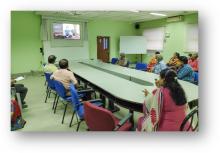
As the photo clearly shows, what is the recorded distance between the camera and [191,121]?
1945mm

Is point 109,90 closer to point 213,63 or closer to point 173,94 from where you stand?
point 173,94

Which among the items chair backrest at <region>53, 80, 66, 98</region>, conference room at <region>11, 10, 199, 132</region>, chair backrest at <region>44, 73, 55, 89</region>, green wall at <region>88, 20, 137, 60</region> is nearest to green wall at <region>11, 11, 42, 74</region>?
→ conference room at <region>11, 10, 199, 132</region>

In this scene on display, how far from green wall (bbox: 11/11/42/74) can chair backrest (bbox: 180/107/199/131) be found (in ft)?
5.66

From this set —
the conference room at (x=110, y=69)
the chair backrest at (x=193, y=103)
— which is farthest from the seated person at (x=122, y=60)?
the chair backrest at (x=193, y=103)

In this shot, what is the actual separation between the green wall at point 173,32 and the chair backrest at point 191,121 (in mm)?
630

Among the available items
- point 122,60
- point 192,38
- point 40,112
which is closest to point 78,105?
point 40,112

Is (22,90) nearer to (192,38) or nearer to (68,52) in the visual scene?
(68,52)

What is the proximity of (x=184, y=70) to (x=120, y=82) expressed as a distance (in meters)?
0.83

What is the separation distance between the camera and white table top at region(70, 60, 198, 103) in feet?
6.64

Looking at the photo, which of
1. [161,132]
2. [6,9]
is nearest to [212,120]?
[161,132]

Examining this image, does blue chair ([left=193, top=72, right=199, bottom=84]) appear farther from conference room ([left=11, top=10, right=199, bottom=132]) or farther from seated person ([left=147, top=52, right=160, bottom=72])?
seated person ([left=147, top=52, right=160, bottom=72])

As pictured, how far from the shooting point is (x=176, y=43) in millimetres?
2412

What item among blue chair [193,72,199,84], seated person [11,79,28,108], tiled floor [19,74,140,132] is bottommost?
tiled floor [19,74,140,132]

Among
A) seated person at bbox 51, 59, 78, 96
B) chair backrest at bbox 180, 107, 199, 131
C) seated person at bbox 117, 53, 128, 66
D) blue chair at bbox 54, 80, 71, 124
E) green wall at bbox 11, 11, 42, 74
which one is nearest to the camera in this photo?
chair backrest at bbox 180, 107, 199, 131
